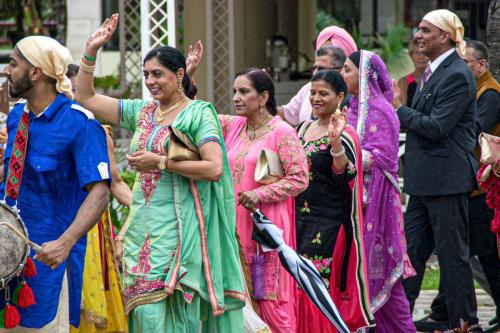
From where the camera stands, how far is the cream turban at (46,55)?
17.7 ft

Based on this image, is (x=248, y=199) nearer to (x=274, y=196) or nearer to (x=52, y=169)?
(x=274, y=196)

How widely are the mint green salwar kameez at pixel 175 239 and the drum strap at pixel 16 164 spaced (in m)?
0.84

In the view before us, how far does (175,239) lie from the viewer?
5.95m

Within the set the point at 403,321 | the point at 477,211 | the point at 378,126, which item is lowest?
the point at 403,321

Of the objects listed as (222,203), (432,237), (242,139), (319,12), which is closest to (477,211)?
(432,237)

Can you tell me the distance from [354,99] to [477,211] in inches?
53.5

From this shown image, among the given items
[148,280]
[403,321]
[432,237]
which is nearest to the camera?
[148,280]

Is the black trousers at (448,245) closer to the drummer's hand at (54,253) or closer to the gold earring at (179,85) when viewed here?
the gold earring at (179,85)

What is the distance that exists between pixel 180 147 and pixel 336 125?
1.36 metres

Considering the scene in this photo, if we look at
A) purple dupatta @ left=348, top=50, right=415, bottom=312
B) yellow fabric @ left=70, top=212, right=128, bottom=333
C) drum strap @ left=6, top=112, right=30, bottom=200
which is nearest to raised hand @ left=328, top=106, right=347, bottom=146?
purple dupatta @ left=348, top=50, right=415, bottom=312

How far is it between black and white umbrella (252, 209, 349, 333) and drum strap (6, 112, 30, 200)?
174cm

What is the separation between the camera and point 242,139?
22.8ft

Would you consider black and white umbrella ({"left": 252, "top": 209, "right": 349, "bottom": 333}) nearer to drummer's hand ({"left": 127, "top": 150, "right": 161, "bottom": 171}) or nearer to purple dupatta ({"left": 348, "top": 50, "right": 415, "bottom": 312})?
purple dupatta ({"left": 348, "top": 50, "right": 415, "bottom": 312})

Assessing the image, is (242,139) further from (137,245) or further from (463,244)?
(463,244)
